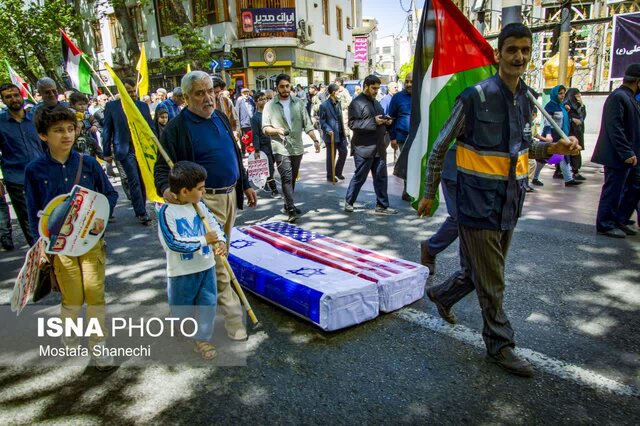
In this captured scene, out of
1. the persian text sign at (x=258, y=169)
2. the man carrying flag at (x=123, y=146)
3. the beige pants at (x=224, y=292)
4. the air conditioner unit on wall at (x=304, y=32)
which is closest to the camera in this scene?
the beige pants at (x=224, y=292)

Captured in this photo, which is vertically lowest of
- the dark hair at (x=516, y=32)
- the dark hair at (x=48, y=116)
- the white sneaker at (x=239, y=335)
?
the white sneaker at (x=239, y=335)

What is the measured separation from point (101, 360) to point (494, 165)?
2806mm

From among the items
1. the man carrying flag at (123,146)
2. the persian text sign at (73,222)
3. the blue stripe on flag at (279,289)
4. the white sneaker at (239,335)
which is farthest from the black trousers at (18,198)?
the white sneaker at (239,335)

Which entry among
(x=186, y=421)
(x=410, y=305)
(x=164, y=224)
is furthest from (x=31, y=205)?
(x=410, y=305)

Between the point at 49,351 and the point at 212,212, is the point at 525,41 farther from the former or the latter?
the point at 49,351

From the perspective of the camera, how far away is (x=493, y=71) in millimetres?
3723

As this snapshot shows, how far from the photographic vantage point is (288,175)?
706cm

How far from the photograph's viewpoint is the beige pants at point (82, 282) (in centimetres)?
315

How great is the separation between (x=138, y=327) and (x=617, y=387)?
3346mm

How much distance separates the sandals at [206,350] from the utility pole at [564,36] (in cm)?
1104

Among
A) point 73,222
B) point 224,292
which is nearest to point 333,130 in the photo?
point 224,292

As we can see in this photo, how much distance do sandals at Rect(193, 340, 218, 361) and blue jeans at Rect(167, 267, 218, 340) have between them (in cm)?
4

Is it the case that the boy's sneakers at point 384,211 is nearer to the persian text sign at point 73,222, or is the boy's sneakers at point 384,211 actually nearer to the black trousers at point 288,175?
the black trousers at point 288,175

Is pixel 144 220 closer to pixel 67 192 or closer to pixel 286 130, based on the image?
pixel 286 130
